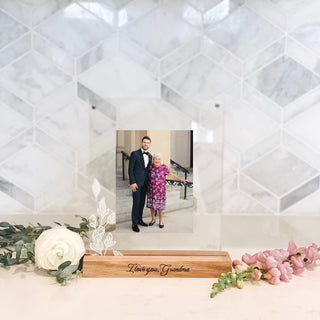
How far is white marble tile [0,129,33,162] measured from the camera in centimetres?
109

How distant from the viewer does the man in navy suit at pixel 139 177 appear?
0.71 metres

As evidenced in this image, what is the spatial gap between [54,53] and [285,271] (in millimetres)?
849

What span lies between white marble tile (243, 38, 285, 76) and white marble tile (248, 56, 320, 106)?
2 centimetres

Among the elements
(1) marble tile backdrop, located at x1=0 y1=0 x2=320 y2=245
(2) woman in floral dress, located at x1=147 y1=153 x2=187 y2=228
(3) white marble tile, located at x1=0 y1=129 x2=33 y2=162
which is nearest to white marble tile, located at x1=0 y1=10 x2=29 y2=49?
(1) marble tile backdrop, located at x1=0 y1=0 x2=320 y2=245

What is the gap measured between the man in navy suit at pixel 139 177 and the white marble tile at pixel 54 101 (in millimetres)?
459

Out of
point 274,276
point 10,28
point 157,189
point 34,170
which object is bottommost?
point 274,276

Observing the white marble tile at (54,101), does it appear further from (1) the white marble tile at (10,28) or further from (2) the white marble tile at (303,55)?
(2) the white marble tile at (303,55)

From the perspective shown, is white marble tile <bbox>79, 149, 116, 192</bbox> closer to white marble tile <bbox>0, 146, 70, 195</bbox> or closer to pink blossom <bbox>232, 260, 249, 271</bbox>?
pink blossom <bbox>232, 260, 249, 271</bbox>

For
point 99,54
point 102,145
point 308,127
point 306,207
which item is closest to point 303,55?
point 308,127

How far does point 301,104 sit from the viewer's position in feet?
3.58

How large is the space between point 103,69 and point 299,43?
1.91 ft

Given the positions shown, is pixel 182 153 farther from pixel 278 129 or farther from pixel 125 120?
pixel 278 129

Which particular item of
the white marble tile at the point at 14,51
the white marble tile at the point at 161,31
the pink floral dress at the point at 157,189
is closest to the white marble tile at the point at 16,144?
the white marble tile at the point at 14,51

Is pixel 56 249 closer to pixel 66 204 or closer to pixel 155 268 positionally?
pixel 155 268
